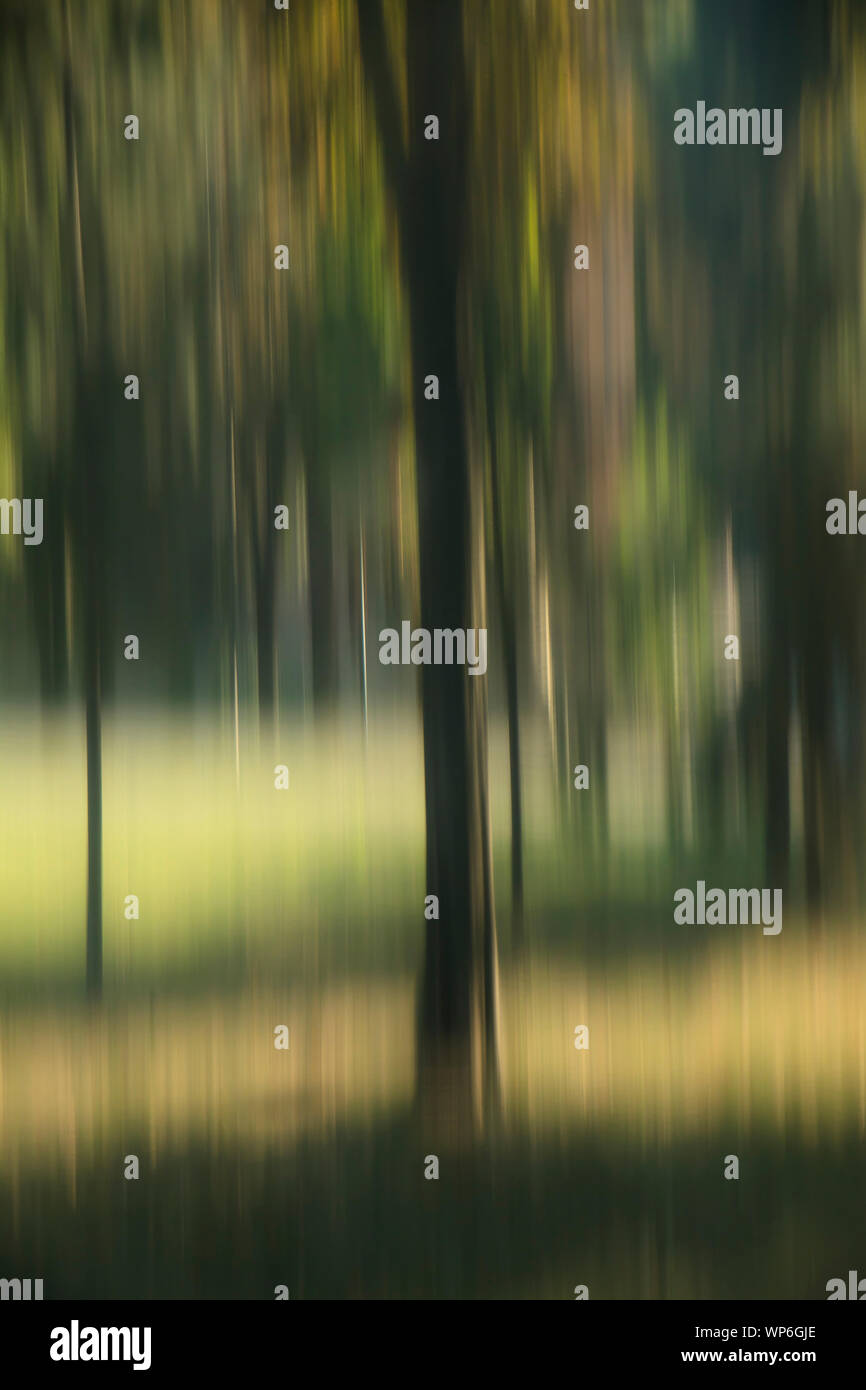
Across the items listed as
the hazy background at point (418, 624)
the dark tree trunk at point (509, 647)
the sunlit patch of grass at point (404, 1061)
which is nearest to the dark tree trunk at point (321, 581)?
the hazy background at point (418, 624)

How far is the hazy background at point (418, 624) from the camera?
2.07m

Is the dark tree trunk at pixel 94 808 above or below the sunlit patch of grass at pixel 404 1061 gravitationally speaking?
above

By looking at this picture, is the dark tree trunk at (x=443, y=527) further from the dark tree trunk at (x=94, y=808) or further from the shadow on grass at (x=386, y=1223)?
the dark tree trunk at (x=94, y=808)

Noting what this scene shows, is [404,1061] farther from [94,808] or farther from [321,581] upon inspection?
[321,581]

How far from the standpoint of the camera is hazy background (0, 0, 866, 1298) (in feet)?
6.79

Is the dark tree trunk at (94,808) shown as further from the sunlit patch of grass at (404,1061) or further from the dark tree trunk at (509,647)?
the dark tree trunk at (509,647)

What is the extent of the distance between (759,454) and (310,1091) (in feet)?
4.31

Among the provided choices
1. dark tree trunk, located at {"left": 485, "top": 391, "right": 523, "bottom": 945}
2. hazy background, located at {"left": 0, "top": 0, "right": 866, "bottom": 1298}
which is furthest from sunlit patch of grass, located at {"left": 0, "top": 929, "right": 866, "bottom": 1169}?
dark tree trunk, located at {"left": 485, "top": 391, "right": 523, "bottom": 945}

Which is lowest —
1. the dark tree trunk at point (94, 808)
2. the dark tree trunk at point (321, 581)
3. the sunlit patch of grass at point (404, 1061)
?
the sunlit patch of grass at point (404, 1061)

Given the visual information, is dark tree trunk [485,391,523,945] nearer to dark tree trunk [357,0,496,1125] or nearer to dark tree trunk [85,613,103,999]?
dark tree trunk [357,0,496,1125]

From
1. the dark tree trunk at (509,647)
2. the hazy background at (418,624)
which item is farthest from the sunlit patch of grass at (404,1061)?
the dark tree trunk at (509,647)

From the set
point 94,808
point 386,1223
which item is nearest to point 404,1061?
point 386,1223

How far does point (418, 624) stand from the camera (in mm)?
2076

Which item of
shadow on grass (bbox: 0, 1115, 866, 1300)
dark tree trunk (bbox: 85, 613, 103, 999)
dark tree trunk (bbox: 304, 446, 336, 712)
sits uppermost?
dark tree trunk (bbox: 304, 446, 336, 712)
